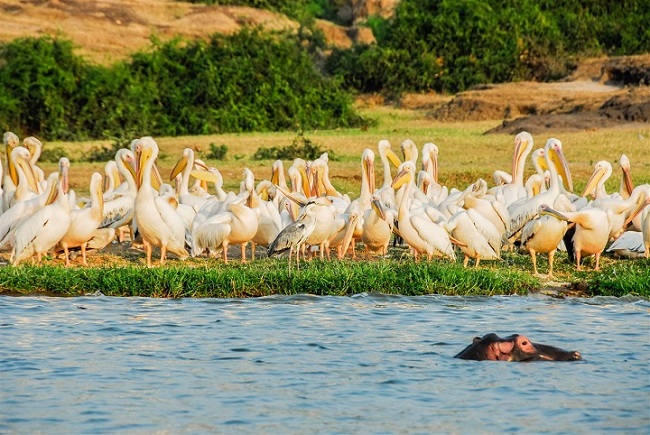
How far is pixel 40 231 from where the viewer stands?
10781mm

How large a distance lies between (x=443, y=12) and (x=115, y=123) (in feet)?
30.2

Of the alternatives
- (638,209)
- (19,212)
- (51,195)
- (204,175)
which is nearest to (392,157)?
(204,175)

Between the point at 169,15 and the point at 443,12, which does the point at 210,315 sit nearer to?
the point at 443,12

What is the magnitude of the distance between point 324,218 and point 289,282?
1.70 meters

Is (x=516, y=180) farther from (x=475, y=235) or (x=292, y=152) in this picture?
(x=292, y=152)

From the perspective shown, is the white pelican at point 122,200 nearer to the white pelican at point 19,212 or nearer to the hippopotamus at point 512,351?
the white pelican at point 19,212

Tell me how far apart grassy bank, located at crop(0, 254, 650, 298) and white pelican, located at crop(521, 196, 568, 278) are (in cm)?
69

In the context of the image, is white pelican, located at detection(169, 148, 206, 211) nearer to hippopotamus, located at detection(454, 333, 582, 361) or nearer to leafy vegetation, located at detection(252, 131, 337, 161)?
leafy vegetation, located at detection(252, 131, 337, 161)

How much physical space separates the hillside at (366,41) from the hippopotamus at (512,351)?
14454mm

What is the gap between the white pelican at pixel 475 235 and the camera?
36.2 feet

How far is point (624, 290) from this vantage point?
9.83m

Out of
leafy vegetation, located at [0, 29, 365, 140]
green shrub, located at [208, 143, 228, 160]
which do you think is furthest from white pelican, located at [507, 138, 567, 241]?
leafy vegetation, located at [0, 29, 365, 140]

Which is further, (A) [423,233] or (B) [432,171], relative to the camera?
(B) [432,171]

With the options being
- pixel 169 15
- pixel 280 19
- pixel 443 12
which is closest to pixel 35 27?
pixel 169 15
